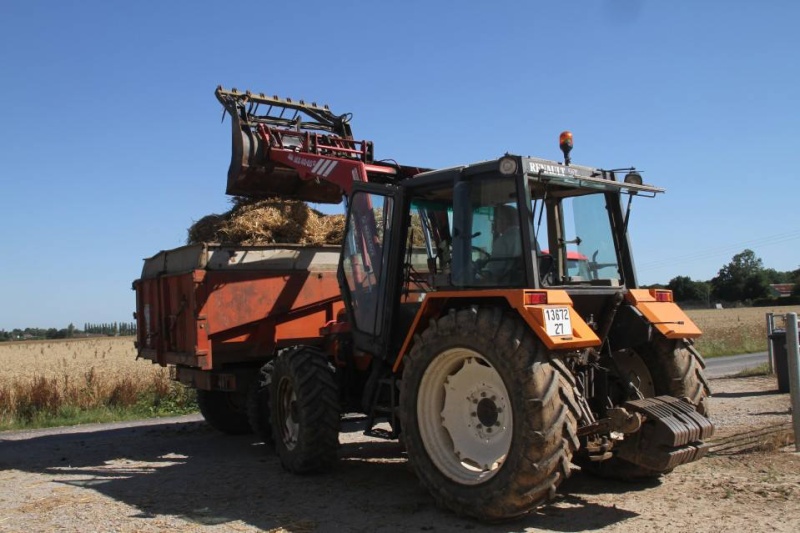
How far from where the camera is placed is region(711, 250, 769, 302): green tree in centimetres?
9369

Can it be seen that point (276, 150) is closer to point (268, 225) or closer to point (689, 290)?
point (268, 225)

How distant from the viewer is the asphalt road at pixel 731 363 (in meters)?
18.3

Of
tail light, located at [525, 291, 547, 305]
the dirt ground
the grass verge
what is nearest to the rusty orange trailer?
the dirt ground

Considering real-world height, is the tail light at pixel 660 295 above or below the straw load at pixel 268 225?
below

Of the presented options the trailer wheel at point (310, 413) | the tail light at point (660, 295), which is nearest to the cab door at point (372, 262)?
the trailer wheel at point (310, 413)

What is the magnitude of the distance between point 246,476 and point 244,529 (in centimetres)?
206

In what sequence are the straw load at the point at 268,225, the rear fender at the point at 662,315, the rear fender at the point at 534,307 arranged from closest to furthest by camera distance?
the rear fender at the point at 534,307 → the rear fender at the point at 662,315 → the straw load at the point at 268,225

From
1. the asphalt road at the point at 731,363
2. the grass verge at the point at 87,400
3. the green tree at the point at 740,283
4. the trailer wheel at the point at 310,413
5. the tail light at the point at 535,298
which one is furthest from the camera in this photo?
the green tree at the point at 740,283

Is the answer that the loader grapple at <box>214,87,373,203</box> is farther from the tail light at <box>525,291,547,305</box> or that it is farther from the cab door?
the tail light at <box>525,291,547,305</box>

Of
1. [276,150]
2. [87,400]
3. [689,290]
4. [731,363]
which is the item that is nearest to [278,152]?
[276,150]

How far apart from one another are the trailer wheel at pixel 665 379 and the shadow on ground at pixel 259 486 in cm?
14

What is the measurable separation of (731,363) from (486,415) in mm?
18441

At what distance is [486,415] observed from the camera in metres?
5.74

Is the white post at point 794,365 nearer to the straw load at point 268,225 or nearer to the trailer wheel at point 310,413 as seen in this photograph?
the trailer wheel at point 310,413
